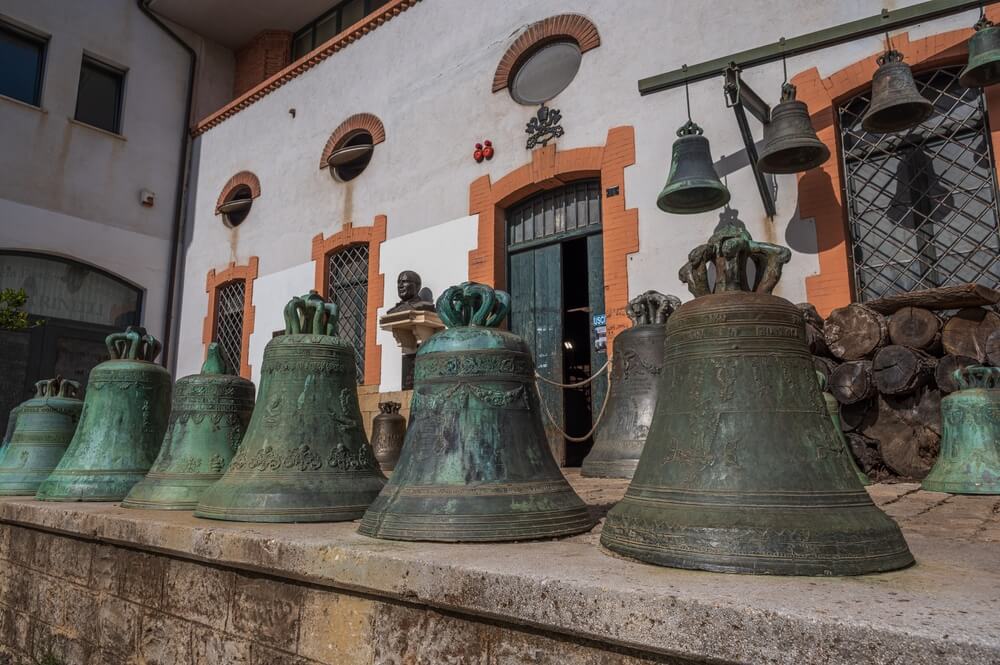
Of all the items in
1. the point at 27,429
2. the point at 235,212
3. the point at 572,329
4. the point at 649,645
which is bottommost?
the point at 649,645

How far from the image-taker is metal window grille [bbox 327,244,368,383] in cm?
1002

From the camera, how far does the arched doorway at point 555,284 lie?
7871mm

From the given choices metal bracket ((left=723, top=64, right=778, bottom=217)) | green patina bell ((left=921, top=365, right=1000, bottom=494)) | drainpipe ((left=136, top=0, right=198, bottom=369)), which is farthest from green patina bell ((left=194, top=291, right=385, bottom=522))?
drainpipe ((left=136, top=0, right=198, bottom=369))

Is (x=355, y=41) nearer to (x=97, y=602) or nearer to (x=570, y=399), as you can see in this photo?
(x=570, y=399)

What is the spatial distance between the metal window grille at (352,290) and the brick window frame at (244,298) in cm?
170

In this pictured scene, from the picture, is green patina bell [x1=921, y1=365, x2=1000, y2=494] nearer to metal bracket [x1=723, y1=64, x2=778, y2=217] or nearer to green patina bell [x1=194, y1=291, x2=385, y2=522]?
metal bracket [x1=723, y1=64, x2=778, y2=217]

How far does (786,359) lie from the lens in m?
2.27

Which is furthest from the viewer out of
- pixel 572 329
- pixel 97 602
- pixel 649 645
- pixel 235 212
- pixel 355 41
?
pixel 235 212

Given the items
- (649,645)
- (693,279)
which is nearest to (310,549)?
(649,645)

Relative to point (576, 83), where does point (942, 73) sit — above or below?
below

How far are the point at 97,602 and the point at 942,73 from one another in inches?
281

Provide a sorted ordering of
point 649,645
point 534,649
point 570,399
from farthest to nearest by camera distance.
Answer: point 570,399, point 534,649, point 649,645

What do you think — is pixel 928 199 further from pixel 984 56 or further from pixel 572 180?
pixel 572 180

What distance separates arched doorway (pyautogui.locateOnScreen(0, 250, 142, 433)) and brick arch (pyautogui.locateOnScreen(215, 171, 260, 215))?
2.16 meters
